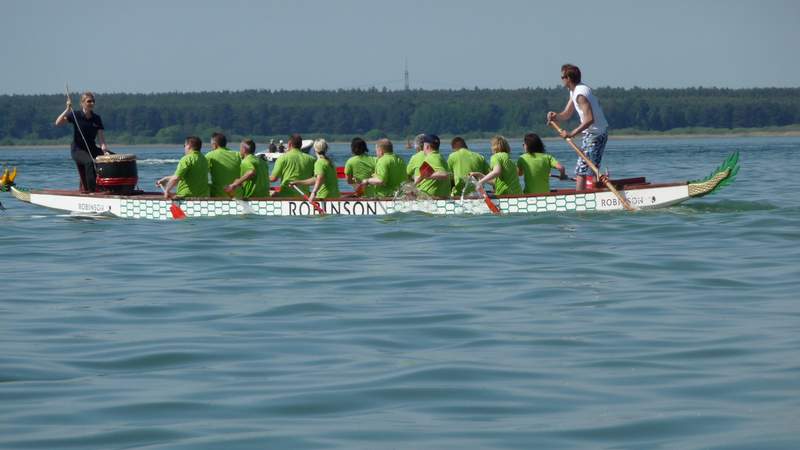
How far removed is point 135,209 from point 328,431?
13243 millimetres

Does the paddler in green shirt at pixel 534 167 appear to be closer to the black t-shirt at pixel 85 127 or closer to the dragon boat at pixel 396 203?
the dragon boat at pixel 396 203

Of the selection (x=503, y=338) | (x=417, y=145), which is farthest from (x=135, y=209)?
(x=503, y=338)

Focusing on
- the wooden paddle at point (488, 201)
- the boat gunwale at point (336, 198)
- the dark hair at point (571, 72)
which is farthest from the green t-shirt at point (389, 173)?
the dark hair at point (571, 72)

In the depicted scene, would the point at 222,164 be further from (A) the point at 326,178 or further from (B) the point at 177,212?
(A) the point at 326,178

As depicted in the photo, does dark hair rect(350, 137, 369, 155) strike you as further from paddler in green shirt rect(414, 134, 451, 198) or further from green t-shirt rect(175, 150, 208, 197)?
green t-shirt rect(175, 150, 208, 197)

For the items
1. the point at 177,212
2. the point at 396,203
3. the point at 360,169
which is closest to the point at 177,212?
the point at 177,212

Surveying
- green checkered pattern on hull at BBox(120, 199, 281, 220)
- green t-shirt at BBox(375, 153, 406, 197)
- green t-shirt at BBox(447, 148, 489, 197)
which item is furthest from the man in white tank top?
green checkered pattern on hull at BBox(120, 199, 281, 220)

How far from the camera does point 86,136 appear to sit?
65.2ft

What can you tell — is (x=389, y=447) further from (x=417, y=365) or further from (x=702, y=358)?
(x=702, y=358)

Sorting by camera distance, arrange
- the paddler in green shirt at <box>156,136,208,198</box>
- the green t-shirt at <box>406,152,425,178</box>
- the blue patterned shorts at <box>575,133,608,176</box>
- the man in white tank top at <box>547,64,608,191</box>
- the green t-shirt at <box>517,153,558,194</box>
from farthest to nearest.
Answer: the paddler in green shirt at <box>156,136,208,198</box>, the green t-shirt at <box>406,152,425,178</box>, the green t-shirt at <box>517,153,558,194</box>, the blue patterned shorts at <box>575,133,608,176</box>, the man in white tank top at <box>547,64,608,191</box>

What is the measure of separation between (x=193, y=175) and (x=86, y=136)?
1883mm

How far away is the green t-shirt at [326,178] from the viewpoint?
1897cm

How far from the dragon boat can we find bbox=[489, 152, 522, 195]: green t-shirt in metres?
0.39

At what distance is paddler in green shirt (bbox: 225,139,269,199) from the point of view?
1895 centimetres
